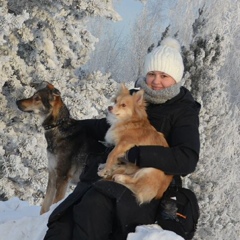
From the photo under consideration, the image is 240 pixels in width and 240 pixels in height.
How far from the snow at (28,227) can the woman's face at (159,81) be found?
1303 mm

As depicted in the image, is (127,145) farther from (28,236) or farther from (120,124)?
(28,236)

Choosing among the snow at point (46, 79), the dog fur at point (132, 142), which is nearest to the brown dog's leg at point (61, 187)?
the snow at point (46, 79)

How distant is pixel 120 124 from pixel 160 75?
58 cm

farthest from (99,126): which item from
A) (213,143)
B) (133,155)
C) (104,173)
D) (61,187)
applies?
(213,143)

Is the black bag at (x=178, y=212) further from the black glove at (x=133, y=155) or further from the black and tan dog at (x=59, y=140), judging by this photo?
the black and tan dog at (x=59, y=140)

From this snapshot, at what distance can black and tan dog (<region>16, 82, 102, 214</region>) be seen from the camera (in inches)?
277

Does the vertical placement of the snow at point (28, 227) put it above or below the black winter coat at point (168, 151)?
below

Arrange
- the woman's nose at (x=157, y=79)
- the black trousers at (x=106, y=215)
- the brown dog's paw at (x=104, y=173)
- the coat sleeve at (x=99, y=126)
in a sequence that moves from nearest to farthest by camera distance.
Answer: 1. the black trousers at (x=106, y=215)
2. the brown dog's paw at (x=104, y=173)
3. the woman's nose at (x=157, y=79)
4. the coat sleeve at (x=99, y=126)

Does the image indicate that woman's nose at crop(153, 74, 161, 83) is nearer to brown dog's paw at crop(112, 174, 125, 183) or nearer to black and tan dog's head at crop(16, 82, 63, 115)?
brown dog's paw at crop(112, 174, 125, 183)

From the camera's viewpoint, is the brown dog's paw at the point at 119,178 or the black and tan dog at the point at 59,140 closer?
the brown dog's paw at the point at 119,178

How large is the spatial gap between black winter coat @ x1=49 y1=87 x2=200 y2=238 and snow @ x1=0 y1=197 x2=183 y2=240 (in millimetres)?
245

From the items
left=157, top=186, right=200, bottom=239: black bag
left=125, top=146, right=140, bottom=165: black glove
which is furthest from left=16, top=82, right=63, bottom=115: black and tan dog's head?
left=157, top=186, right=200, bottom=239: black bag

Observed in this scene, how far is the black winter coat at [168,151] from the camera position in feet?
12.1

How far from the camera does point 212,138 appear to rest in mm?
20562
